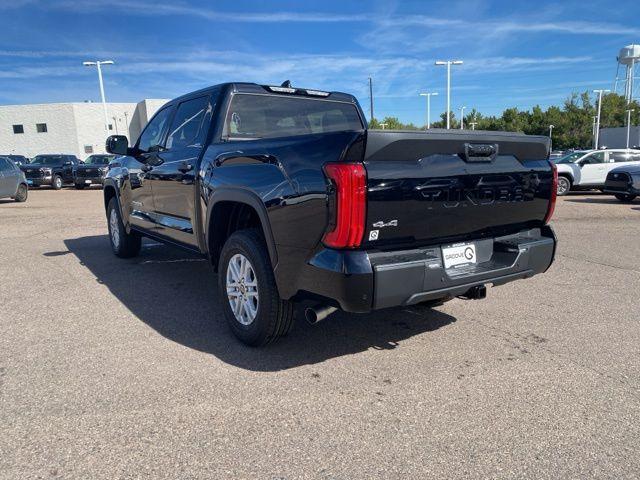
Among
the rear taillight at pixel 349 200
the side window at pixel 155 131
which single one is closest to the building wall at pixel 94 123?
the side window at pixel 155 131

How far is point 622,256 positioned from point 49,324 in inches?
283

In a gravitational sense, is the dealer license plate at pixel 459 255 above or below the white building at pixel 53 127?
below

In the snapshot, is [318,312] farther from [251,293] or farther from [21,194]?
[21,194]

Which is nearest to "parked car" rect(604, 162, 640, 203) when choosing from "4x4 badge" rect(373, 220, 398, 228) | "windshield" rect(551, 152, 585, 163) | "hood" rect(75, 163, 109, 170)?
"windshield" rect(551, 152, 585, 163)

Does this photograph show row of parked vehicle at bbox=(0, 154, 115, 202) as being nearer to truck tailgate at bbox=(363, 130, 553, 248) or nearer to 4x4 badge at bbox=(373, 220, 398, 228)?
truck tailgate at bbox=(363, 130, 553, 248)

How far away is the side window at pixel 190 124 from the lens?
4418 millimetres

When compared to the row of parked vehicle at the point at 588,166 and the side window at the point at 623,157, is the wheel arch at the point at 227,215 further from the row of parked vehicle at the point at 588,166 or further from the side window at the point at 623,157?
the side window at the point at 623,157

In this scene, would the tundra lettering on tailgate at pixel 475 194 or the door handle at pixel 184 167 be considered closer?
the tundra lettering on tailgate at pixel 475 194

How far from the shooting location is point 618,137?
62906mm

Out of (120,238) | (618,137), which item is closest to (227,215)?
(120,238)

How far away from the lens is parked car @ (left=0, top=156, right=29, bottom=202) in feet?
52.7

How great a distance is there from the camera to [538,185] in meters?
3.62

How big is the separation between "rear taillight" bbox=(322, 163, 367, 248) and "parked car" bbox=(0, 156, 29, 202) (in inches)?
664

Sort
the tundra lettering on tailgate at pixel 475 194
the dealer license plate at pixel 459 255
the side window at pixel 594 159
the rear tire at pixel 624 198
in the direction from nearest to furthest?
1. the tundra lettering on tailgate at pixel 475 194
2. the dealer license plate at pixel 459 255
3. the rear tire at pixel 624 198
4. the side window at pixel 594 159
